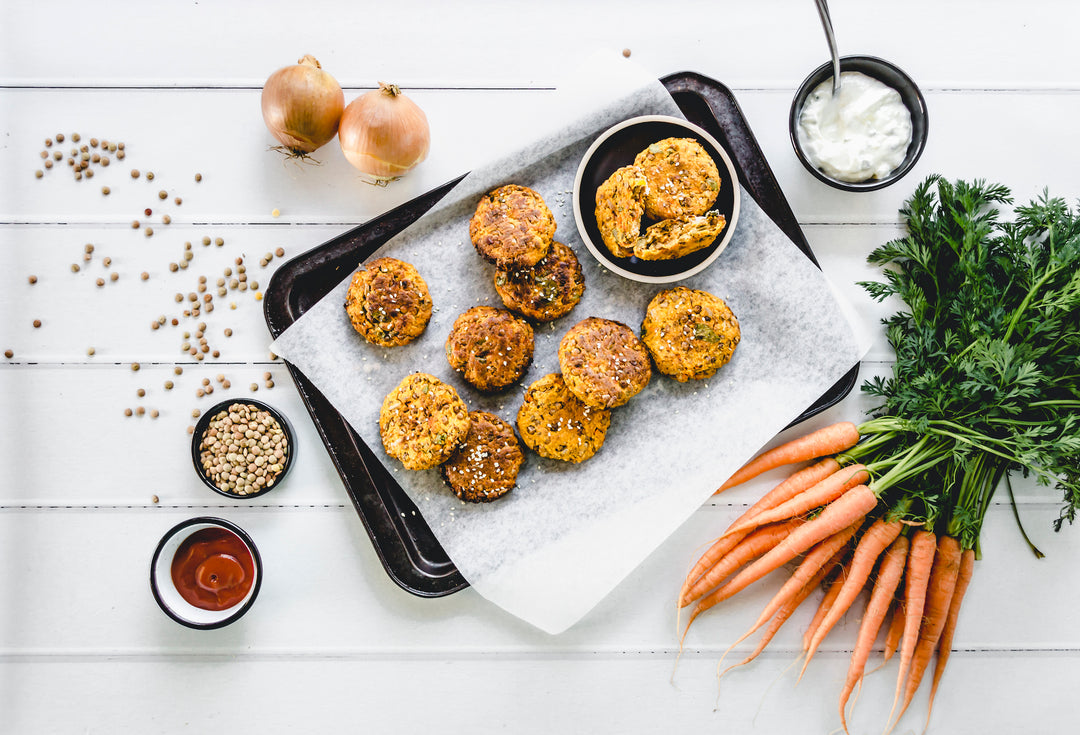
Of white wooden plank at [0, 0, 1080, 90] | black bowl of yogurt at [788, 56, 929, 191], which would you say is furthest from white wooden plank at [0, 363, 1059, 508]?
white wooden plank at [0, 0, 1080, 90]

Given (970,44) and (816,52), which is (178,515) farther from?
(970,44)

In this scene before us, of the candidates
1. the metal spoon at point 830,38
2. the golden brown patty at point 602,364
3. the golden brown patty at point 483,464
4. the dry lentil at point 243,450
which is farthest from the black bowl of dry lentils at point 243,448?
the metal spoon at point 830,38

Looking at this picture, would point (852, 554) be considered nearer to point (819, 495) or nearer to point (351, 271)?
point (819, 495)

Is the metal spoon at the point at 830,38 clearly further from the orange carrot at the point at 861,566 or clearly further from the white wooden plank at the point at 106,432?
the orange carrot at the point at 861,566

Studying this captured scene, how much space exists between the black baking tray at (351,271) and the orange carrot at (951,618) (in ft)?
2.60

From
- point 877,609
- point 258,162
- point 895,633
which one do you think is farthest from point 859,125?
point 258,162

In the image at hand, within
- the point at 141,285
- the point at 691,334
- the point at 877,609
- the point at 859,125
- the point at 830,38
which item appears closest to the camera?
the point at 830,38

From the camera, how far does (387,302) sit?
Result: 2.46m

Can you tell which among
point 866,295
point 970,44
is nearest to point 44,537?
point 866,295

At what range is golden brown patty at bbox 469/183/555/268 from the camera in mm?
2428

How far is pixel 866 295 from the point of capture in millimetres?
2730

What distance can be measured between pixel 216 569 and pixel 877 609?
2424mm

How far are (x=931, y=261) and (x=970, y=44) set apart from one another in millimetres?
941

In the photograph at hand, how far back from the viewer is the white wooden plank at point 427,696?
8.96ft
